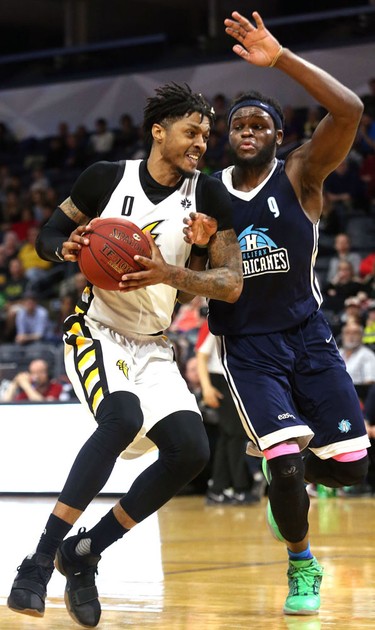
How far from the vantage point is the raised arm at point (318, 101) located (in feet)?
14.1

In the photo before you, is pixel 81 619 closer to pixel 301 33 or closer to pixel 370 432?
pixel 370 432

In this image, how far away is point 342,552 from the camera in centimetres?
633

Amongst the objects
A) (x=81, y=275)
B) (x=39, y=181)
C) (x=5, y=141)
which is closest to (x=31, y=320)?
(x=81, y=275)

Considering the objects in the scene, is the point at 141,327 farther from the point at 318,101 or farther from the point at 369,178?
the point at 369,178

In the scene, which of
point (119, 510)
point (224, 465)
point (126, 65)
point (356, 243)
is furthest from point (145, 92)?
point (119, 510)

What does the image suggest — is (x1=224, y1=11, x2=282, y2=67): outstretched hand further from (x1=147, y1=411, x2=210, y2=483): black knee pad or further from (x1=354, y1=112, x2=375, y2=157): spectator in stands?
(x1=354, y1=112, x2=375, y2=157): spectator in stands

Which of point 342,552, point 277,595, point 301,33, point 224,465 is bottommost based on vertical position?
point 224,465

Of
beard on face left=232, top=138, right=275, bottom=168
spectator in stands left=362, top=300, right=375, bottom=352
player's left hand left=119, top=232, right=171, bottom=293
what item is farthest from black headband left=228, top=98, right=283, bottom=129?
spectator in stands left=362, top=300, right=375, bottom=352

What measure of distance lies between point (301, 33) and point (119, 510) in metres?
16.1

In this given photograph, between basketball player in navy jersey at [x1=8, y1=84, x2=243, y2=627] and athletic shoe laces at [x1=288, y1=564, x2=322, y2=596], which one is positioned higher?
basketball player in navy jersey at [x1=8, y1=84, x2=243, y2=627]

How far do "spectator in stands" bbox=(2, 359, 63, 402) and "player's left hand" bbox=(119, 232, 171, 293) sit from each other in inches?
292

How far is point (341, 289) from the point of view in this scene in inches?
468

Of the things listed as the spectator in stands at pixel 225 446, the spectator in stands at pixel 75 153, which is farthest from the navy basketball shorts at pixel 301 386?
the spectator in stands at pixel 75 153

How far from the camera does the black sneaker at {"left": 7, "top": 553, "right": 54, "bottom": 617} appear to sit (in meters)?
3.96
